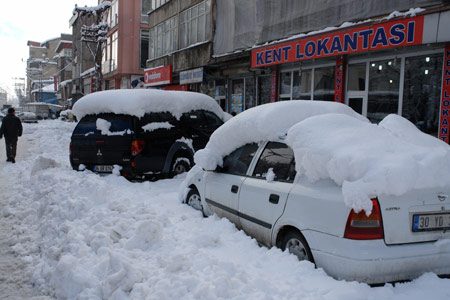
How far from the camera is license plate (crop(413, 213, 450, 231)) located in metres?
3.31

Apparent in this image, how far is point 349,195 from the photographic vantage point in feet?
10.5

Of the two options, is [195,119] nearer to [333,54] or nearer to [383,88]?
[333,54]

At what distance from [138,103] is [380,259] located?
21.7 ft

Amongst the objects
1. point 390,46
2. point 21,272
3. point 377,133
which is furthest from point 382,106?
point 21,272

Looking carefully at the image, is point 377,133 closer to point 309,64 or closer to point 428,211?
point 428,211

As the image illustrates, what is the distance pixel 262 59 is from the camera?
1528 centimetres

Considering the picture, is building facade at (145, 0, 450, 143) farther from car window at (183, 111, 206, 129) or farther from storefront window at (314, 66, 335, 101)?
car window at (183, 111, 206, 129)

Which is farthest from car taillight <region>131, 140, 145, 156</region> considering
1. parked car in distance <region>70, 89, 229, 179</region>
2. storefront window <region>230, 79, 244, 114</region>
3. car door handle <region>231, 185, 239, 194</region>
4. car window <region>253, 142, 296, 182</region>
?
storefront window <region>230, 79, 244, 114</region>

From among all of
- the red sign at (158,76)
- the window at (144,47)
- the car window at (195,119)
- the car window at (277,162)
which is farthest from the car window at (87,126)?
the window at (144,47)

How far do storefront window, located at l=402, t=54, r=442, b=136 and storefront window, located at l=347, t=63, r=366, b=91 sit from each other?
1555 millimetres

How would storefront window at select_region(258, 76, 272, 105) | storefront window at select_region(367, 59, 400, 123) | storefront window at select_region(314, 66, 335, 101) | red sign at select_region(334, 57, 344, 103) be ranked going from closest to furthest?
storefront window at select_region(367, 59, 400, 123)
red sign at select_region(334, 57, 344, 103)
storefront window at select_region(314, 66, 335, 101)
storefront window at select_region(258, 76, 272, 105)

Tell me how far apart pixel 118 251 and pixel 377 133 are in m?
2.96

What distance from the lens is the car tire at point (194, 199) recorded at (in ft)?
20.0

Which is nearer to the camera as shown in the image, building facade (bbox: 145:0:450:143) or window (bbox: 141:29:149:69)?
building facade (bbox: 145:0:450:143)
